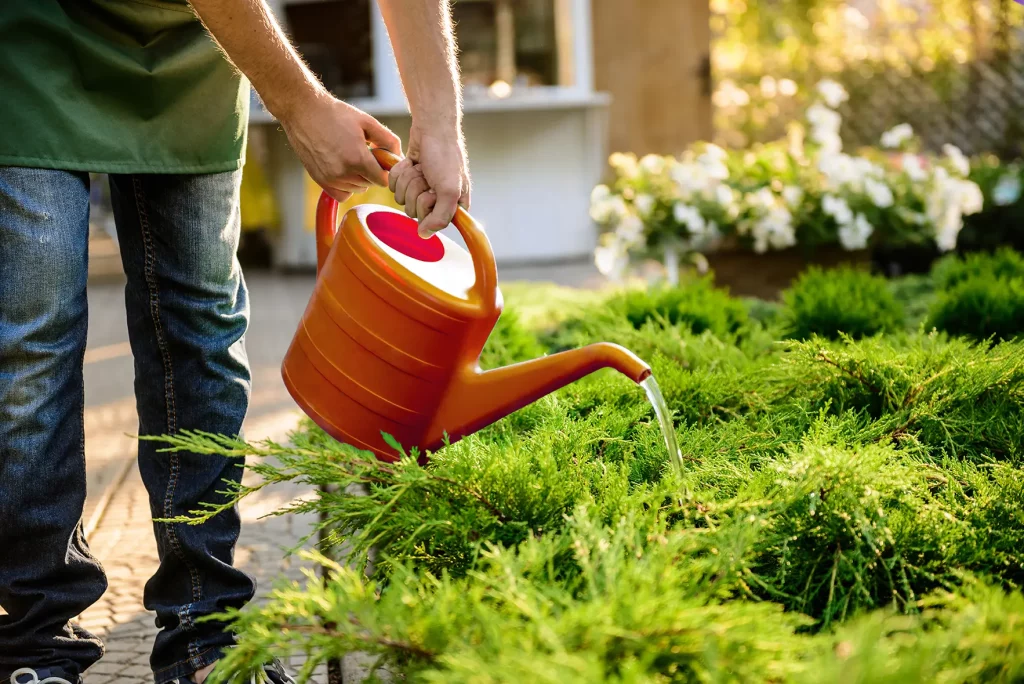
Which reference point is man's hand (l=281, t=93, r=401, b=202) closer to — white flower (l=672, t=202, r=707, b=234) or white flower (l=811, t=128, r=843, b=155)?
white flower (l=672, t=202, r=707, b=234)

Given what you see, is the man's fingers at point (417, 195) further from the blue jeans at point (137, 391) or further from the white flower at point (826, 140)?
the white flower at point (826, 140)

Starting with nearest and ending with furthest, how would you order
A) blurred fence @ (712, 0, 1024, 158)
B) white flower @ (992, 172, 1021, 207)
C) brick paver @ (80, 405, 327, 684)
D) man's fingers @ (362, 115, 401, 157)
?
1. man's fingers @ (362, 115, 401, 157)
2. brick paver @ (80, 405, 327, 684)
3. white flower @ (992, 172, 1021, 207)
4. blurred fence @ (712, 0, 1024, 158)

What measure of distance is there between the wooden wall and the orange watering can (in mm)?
7366

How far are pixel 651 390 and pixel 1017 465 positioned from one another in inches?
22.4

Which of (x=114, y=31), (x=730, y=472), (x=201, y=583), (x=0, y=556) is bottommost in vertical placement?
(x=201, y=583)

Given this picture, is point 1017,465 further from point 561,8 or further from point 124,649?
point 561,8

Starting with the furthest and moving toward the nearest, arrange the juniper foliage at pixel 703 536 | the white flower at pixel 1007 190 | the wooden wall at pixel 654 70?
the wooden wall at pixel 654 70 < the white flower at pixel 1007 190 < the juniper foliage at pixel 703 536

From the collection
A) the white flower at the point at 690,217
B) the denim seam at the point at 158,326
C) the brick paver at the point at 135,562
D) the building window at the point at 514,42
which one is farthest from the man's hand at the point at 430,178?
A: the building window at the point at 514,42

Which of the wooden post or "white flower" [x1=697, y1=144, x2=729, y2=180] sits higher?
the wooden post

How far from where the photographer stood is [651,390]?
4.17 feet

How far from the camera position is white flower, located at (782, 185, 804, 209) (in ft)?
13.1

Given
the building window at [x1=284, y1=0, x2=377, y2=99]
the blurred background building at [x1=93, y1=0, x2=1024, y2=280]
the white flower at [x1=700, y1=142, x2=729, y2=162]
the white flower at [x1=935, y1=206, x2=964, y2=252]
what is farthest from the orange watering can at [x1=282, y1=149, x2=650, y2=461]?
the building window at [x1=284, y1=0, x2=377, y2=99]

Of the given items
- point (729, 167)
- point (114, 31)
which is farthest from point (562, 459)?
point (729, 167)

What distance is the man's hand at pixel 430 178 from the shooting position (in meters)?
1.39
